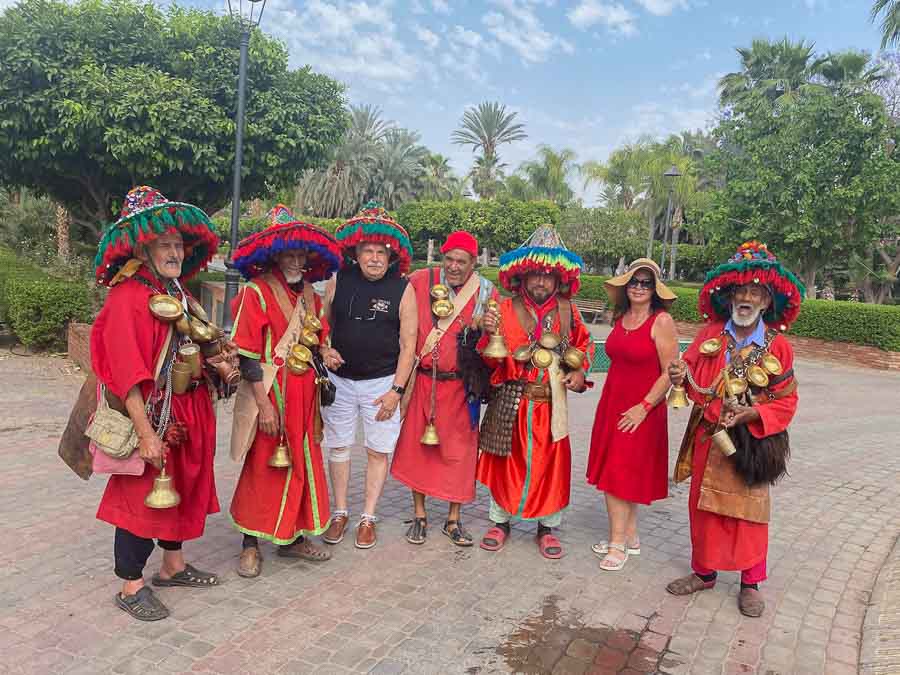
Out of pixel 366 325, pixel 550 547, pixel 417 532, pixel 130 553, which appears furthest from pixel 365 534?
pixel 130 553

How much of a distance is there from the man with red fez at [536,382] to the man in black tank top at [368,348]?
59 cm

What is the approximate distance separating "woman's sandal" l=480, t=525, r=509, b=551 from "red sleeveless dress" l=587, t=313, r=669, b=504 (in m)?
0.78

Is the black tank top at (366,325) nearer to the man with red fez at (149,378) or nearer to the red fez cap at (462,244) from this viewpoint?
the red fez cap at (462,244)

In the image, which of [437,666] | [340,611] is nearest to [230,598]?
[340,611]

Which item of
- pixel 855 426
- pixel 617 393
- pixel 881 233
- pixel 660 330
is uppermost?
pixel 881 233

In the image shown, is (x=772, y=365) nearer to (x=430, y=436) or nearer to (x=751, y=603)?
(x=751, y=603)

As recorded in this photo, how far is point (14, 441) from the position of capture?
21.4 ft

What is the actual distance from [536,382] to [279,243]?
182 centimetres

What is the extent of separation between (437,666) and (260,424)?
1612mm

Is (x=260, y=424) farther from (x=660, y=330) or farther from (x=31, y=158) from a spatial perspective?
(x=31, y=158)

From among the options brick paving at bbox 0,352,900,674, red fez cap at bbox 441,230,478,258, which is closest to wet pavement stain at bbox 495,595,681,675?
brick paving at bbox 0,352,900,674

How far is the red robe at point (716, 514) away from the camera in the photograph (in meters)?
3.55

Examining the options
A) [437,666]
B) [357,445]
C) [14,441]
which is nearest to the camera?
[437,666]

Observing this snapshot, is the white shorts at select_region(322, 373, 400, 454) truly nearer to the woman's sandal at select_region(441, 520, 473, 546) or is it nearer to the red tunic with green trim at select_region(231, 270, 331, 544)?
the red tunic with green trim at select_region(231, 270, 331, 544)
